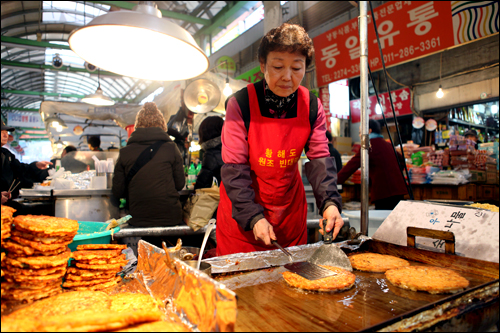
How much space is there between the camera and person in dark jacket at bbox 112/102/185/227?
3.35 metres

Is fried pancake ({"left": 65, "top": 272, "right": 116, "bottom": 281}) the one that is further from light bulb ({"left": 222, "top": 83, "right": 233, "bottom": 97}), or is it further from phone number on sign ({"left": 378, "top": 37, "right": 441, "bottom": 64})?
light bulb ({"left": 222, "top": 83, "right": 233, "bottom": 97})

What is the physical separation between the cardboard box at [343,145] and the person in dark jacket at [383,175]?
4.80 meters

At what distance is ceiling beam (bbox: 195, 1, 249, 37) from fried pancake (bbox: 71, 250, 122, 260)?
10.4 meters

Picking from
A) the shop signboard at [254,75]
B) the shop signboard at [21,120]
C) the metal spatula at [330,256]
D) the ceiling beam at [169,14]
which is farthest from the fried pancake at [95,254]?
the shop signboard at [21,120]

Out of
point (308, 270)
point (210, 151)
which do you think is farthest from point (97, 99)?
point (308, 270)

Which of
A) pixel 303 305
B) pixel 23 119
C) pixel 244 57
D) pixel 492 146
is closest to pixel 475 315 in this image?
pixel 303 305

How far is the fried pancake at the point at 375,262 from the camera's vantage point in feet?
Result: 5.10

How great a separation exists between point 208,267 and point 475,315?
1.03 metres

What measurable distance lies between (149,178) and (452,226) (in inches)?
112

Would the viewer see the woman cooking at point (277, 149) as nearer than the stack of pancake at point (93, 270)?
No

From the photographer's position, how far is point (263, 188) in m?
1.91

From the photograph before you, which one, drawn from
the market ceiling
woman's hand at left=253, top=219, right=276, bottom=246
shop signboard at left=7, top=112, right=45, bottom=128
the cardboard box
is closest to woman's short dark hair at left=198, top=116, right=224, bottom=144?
woman's hand at left=253, top=219, right=276, bottom=246

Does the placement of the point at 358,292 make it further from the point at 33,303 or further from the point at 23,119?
the point at 23,119

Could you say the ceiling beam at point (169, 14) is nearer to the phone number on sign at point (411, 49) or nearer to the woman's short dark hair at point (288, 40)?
the phone number on sign at point (411, 49)
